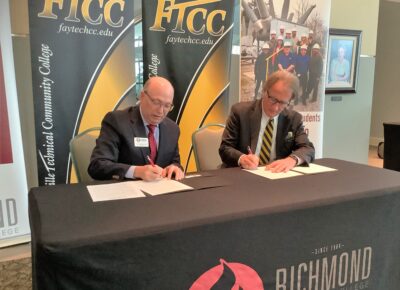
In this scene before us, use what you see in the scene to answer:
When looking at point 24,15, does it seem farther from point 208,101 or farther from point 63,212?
point 63,212

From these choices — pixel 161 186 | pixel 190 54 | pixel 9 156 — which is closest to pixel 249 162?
pixel 161 186

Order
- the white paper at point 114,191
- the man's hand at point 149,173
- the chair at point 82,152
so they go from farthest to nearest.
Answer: the chair at point 82,152 → the man's hand at point 149,173 → the white paper at point 114,191

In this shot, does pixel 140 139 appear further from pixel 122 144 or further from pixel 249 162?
pixel 249 162

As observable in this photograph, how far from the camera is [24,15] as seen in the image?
9.08 ft

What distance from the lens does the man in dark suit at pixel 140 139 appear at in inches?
66.8

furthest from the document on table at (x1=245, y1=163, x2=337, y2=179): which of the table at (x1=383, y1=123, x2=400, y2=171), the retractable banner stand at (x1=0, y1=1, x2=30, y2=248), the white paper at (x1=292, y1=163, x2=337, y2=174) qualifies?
the table at (x1=383, y1=123, x2=400, y2=171)

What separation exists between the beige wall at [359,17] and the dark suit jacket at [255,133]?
252 cm

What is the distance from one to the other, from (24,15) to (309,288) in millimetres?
2648

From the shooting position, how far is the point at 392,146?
4.13 metres

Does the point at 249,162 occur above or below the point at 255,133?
below

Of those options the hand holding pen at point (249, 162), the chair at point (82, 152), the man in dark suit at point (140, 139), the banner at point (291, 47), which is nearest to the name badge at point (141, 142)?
the man in dark suit at point (140, 139)

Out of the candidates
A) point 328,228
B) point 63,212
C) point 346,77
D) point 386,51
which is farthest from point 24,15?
point 386,51

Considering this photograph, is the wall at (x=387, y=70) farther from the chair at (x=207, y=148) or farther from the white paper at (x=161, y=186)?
the white paper at (x=161, y=186)

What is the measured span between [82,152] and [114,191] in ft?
2.17
